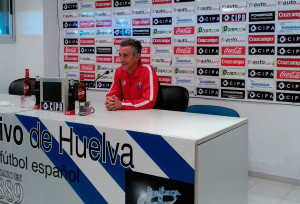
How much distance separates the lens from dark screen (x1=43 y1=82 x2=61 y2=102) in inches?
109

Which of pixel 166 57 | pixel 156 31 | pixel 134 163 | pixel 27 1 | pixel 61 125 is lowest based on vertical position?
pixel 134 163

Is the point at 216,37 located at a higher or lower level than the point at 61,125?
higher

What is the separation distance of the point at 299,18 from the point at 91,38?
9.01 ft

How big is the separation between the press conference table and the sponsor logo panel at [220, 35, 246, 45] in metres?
1.57

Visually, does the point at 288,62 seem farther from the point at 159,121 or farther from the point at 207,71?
the point at 159,121

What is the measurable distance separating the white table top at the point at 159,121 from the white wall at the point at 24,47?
2.54 meters

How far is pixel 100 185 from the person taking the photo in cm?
229

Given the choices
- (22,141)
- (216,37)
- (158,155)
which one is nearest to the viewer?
(158,155)

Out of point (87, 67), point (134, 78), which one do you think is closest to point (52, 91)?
point (134, 78)

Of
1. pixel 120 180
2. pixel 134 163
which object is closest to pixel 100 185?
pixel 120 180

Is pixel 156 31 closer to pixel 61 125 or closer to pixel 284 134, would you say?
pixel 284 134

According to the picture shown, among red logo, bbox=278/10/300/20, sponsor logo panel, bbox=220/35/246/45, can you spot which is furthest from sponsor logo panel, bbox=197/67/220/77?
red logo, bbox=278/10/300/20

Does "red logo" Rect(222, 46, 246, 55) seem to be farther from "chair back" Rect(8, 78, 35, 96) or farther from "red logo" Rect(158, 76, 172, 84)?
"chair back" Rect(8, 78, 35, 96)

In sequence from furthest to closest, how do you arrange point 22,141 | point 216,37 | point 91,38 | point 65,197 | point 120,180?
point 91,38
point 216,37
point 22,141
point 65,197
point 120,180
